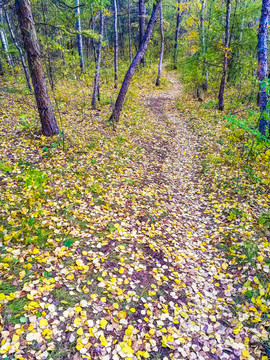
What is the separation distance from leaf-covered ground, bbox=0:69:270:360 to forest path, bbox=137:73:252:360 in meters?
0.02

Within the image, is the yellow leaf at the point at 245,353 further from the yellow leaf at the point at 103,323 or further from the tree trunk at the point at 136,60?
the tree trunk at the point at 136,60

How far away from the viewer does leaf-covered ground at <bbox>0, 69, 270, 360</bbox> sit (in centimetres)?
312

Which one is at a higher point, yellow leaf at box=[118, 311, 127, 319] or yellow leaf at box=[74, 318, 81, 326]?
yellow leaf at box=[74, 318, 81, 326]

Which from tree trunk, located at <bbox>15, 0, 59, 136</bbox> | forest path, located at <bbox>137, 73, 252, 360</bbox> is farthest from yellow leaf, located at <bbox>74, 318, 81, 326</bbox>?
tree trunk, located at <bbox>15, 0, 59, 136</bbox>

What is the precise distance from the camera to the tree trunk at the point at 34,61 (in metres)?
6.54

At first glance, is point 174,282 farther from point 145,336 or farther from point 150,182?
point 150,182

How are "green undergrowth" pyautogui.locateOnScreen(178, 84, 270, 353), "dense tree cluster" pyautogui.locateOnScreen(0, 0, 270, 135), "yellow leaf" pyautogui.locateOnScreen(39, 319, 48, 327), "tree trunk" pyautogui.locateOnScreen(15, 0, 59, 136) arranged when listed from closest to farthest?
1. "yellow leaf" pyautogui.locateOnScreen(39, 319, 48, 327)
2. "green undergrowth" pyautogui.locateOnScreen(178, 84, 270, 353)
3. "tree trunk" pyautogui.locateOnScreen(15, 0, 59, 136)
4. "dense tree cluster" pyautogui.locateOnScreen(0, 0, 270, 135)

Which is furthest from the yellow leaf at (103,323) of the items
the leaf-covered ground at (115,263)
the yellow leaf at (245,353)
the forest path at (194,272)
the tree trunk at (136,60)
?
the tree trunk at (136,60)

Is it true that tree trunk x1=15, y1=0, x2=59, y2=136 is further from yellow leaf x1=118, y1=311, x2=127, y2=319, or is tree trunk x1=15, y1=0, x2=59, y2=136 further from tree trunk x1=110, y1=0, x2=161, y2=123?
yellow leaf x1=118, y1=311, x2=127, y2=319

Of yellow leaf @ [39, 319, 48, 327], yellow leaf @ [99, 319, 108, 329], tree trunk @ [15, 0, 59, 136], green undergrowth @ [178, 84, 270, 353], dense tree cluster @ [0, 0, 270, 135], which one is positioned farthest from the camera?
dense tree cluster @ [0, 0, 270, 135]

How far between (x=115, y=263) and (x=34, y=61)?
6655 mm

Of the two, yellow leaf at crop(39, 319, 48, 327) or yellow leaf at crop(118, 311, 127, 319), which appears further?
yellow leaf at crop(118, 311, 127, 319)

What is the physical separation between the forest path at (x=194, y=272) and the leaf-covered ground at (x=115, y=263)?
0.7 inches

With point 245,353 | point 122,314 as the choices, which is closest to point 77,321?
point 122,314
